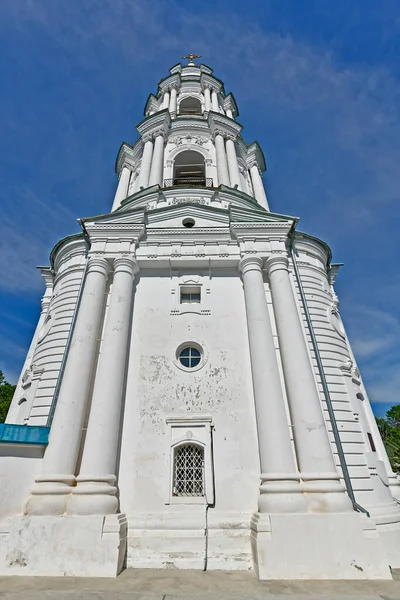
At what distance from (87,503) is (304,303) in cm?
957

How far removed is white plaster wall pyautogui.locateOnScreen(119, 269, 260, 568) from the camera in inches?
360

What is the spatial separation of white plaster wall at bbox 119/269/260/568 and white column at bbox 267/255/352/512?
4.58 feet

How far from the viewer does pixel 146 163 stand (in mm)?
20562

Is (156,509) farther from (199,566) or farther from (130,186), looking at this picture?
(130,186)

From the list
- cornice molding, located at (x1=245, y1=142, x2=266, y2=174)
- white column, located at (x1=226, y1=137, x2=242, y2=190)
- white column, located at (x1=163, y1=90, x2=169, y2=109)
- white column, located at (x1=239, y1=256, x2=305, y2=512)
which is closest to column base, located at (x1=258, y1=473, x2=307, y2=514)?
white column, located at (x1=239, y1=256, x2=305, y2=512)

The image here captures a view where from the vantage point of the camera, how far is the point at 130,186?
882 inches

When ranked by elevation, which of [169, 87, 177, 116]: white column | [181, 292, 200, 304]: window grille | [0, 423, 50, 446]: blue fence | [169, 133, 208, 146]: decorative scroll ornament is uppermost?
[169, 87, 177, 116]: white column

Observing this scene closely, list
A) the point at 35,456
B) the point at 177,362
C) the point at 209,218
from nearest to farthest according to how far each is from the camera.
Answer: the point at 35,456 → the point at 177,362 → the point at 209,218

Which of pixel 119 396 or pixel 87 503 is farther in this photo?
pixel 119 396

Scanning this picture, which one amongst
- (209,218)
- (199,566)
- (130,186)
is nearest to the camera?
(199,566)

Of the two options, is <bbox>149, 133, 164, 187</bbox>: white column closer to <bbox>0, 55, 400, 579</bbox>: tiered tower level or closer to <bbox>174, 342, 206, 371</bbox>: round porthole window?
<bbox>0, 55, 400, 579</bbox>: tiered tower level

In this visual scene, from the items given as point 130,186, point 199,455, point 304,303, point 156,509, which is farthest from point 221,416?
point 130,186

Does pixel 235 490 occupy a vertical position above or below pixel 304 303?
below

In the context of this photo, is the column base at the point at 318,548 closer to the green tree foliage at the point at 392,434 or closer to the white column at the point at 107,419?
the white column at the point at 107,419
